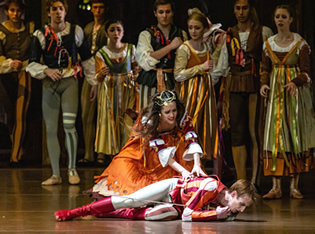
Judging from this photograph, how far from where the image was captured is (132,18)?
7.63m

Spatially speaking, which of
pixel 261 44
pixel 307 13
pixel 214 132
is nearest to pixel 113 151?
pixel 214 132

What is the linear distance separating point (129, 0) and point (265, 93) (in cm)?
225

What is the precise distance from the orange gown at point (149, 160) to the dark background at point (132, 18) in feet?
6.18

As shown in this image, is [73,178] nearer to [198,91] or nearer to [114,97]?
[114,97]

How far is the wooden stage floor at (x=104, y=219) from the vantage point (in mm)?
4578

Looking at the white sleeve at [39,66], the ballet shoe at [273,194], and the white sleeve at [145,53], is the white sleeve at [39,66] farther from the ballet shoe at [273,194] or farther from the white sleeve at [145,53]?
the ballet shoe at [273,194]

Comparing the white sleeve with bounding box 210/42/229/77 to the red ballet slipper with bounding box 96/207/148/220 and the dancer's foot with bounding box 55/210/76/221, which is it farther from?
the dancer's foot with bounding box 55/210/76/221

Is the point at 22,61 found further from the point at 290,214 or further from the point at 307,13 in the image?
the point at 290,214

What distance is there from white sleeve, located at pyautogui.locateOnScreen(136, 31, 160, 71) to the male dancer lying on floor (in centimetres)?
186

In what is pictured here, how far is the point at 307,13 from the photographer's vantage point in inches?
304

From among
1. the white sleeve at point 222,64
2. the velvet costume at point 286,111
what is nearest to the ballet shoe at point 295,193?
the velvet costume at point 286,111

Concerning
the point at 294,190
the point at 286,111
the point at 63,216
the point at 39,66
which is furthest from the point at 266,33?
the point at 63,216

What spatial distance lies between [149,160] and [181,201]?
1.67 feet

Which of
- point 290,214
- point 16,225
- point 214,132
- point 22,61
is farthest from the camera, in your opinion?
point 22,61
